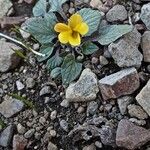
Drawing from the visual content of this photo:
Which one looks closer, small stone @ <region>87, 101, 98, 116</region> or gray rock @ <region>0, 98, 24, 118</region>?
small stone @ <region>87, 101, 98, 116</region>

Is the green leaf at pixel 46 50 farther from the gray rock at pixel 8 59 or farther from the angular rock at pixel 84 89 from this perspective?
the angular rock at pixel 84 89

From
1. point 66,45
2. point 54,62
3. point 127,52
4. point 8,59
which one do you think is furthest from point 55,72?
point 127,52

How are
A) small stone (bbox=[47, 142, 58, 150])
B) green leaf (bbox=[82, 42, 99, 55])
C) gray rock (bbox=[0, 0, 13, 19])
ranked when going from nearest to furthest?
small stone (bbox=[47, 142, 58, 150]) → green leaf (bbox=[82, 42, 99, 55]) → gray rock (bbox=[0, 0, 13, 19])

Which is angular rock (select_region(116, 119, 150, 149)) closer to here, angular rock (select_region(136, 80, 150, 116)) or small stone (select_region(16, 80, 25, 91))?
angular rock (select_region(136, 80, 150, 116))

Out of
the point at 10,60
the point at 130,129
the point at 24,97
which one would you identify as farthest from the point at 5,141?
the point at 130,129

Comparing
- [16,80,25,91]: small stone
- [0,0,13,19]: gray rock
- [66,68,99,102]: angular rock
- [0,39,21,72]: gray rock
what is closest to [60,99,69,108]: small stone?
[66,68,99,102]: angular rock

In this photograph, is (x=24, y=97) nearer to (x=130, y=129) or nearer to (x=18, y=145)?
(x=18, y=145)
